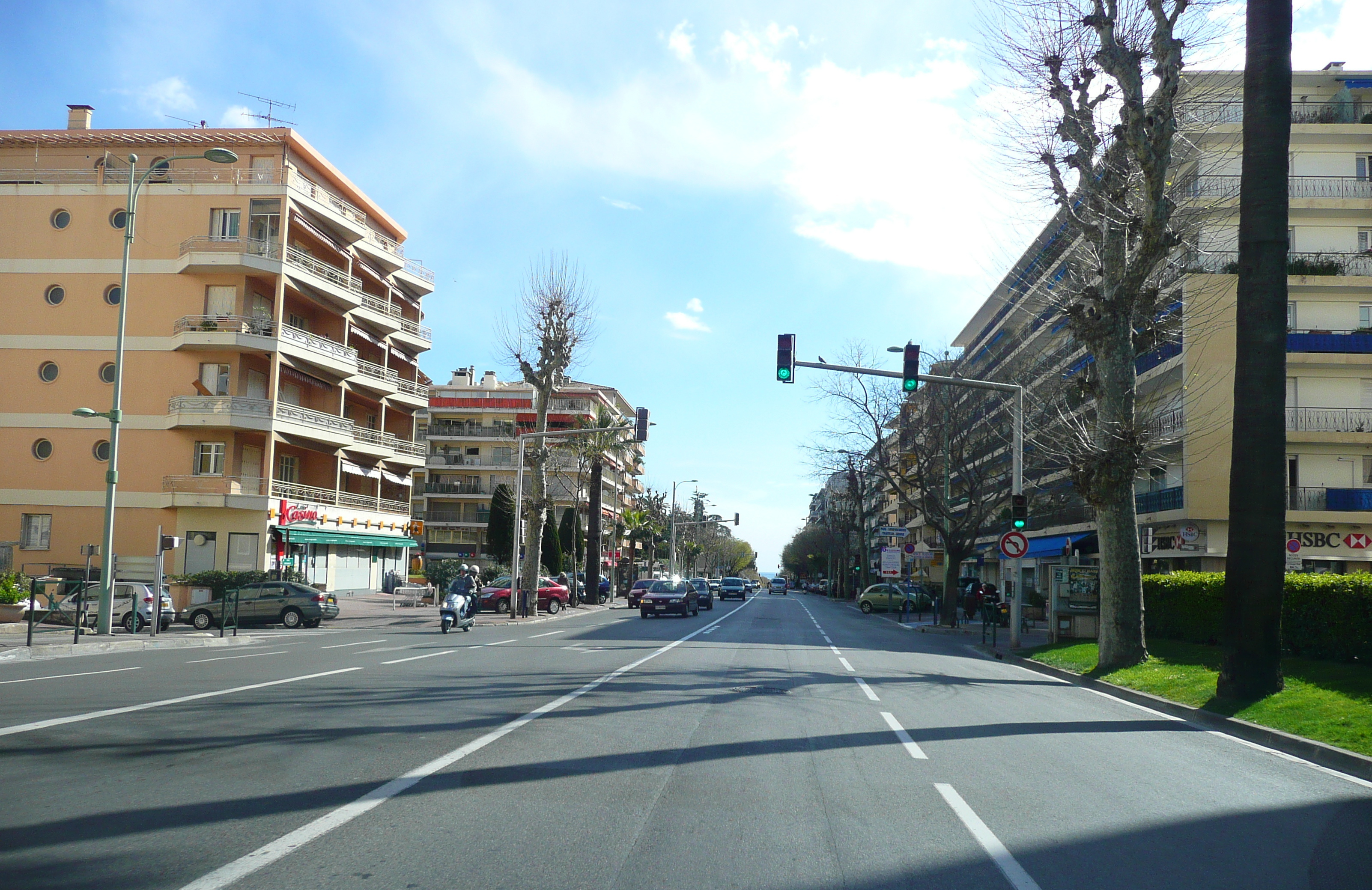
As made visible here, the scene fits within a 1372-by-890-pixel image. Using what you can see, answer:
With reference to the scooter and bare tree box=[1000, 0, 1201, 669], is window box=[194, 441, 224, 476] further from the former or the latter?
bare tree box=[1000, 0, 1201, 669]

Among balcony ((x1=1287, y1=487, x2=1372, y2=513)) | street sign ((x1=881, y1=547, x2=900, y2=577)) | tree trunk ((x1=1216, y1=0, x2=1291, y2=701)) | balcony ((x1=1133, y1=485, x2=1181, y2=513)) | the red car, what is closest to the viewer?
tree trunk ((x1=1216, y1=0, x2=1291, y2=701))

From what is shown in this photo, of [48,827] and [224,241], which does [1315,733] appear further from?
[224,241]

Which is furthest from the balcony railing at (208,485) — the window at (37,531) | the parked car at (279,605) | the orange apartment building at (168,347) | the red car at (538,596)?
the parked car at (279,605)

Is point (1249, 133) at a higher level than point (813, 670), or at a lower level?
higher

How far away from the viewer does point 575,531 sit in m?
60.7

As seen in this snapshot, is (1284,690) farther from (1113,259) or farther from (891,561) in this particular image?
(891,561)

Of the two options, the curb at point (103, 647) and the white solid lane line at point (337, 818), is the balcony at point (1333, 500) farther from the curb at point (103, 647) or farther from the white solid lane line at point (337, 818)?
the curb at point (103, 647)

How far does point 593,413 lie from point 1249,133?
81.3 metres

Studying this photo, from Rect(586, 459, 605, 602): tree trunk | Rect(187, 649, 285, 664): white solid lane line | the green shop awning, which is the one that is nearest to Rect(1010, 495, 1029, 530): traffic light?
Rect(187, 649, 285, 664): white solid lane line

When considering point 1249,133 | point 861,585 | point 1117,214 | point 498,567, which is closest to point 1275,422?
point 1249,133

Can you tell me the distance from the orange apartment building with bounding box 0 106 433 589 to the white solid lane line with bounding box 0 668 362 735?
28490 millimetres

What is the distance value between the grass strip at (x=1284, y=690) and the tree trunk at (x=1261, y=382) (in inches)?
21.2

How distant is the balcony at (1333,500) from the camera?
3688cm

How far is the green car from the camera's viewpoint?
51.6 meters
